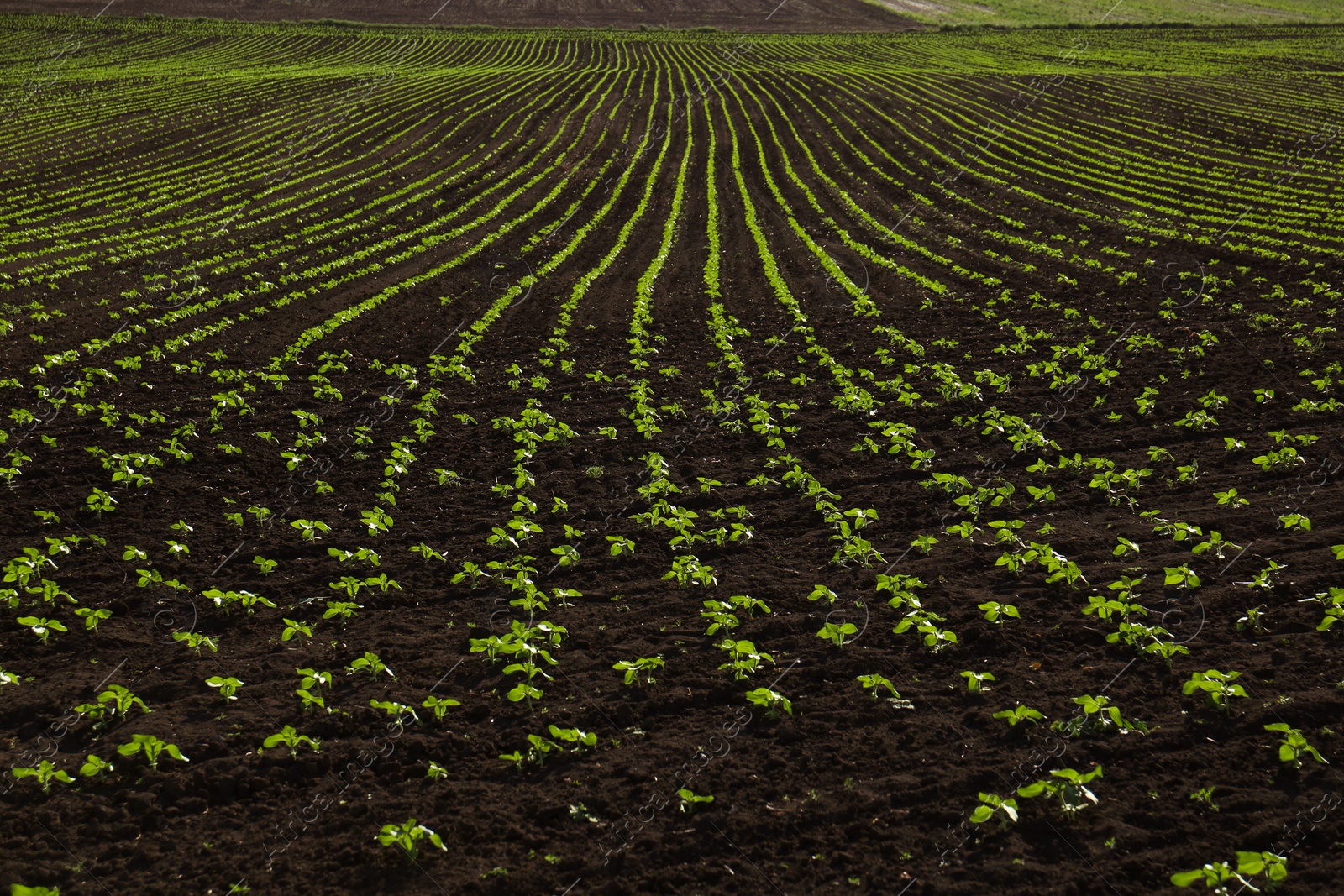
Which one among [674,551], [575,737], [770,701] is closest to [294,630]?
[575,737]

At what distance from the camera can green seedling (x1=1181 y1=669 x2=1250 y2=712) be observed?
229 inches

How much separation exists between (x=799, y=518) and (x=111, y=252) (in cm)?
1963

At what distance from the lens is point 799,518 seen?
9031 mm

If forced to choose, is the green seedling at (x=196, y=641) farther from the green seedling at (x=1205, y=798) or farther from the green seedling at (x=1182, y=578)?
the green seedling at (x=1182, y=578)

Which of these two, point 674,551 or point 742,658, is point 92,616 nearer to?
point 674,551

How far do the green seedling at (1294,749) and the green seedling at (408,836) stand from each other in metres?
5.64

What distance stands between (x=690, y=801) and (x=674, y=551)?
11.2 ft

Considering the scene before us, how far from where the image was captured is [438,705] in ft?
19.8

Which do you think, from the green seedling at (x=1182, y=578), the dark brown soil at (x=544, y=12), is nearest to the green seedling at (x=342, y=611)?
the green seedling at (x=1182, y=578)

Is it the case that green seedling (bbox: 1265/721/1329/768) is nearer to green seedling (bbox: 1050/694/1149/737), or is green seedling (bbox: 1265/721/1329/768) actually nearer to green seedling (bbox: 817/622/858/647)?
green seedling (bbox: 1050/694/1149/737)

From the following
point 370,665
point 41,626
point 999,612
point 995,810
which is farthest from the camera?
point 999,612

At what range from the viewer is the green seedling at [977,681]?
623cm

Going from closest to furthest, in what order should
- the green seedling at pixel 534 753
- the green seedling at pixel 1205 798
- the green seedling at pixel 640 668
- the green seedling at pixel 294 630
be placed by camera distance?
the green seedling at pixel 1205 798, the green seedling at pixel 534 753, the green seedling at pixel 640 668, the green seedling at pixel 294 630

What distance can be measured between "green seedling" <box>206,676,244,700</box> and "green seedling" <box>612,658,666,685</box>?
10.1ft
